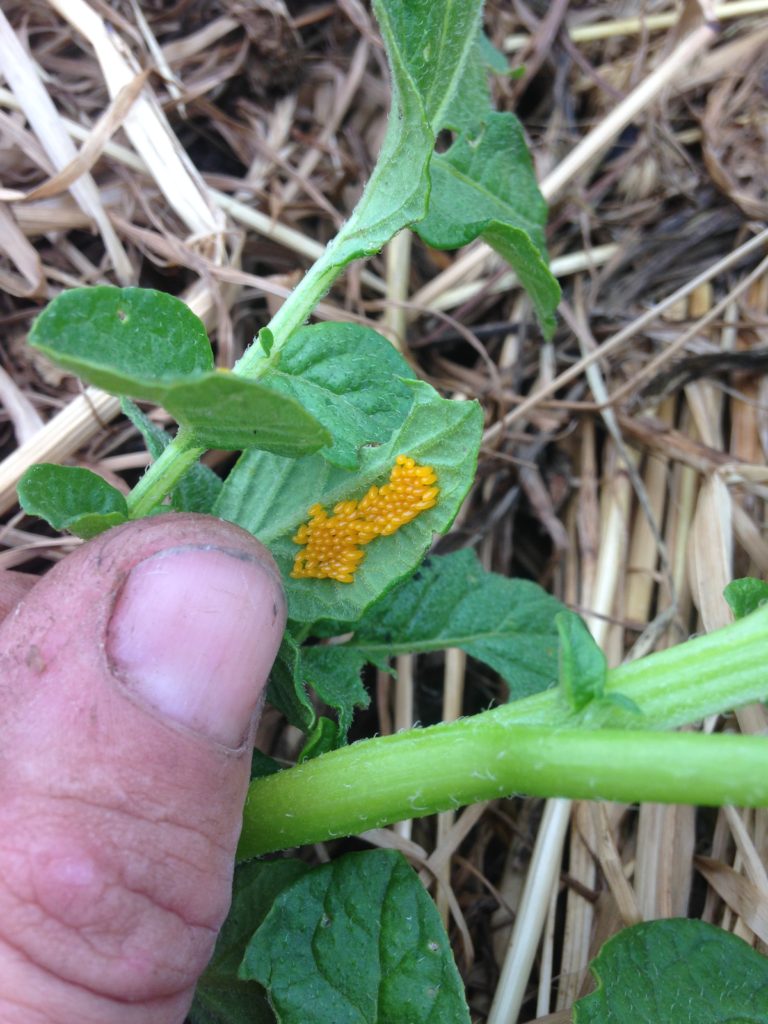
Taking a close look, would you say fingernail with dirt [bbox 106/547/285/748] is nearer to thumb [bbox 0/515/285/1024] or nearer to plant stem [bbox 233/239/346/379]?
thumb [bbox 0/515/285/1024]

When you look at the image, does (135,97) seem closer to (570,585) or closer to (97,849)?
(570,585)

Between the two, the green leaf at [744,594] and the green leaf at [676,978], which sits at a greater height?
the green leaf at [744,594]

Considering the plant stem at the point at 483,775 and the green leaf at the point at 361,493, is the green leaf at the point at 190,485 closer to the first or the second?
the green leaf at the point at 361,493

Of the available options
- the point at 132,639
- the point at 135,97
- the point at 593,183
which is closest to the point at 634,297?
the point at 593,183

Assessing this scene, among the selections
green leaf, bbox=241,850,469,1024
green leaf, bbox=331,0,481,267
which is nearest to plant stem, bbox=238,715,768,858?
green leaf, bbox=241,850,469,1024

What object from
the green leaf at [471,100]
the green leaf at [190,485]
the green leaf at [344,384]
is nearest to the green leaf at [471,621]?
the green leaf at [190,485]

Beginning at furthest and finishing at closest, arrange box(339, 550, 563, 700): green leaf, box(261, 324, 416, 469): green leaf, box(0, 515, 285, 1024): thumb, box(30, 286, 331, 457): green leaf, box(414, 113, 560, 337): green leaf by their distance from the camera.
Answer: box(339, 550, 563, 700): green leaf, box(414, 113, 560, 337): green leaf, box(261, 324, 416, 469): green leaf, box(0, 515, 285, 1024): thumb, box(30, 286, 331, 457): green leaf

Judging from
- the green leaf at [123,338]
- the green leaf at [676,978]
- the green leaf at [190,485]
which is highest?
the green leaf at [123,338]
